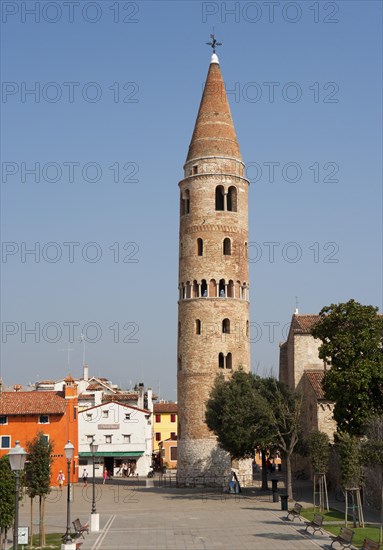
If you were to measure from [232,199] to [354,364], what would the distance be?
22852mm

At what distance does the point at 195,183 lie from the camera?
181 feet

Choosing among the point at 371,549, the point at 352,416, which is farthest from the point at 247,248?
the point at 371,549

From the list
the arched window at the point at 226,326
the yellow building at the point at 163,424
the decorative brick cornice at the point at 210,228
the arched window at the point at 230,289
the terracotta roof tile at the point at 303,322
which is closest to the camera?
the arched window at the point at 226,326

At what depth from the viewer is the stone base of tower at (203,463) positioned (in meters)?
51.0

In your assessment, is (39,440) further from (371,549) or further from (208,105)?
(208,105)

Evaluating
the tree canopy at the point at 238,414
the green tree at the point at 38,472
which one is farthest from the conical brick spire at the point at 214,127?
the green tree at the point at 38,472

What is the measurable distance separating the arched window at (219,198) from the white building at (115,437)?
2132 centimetres

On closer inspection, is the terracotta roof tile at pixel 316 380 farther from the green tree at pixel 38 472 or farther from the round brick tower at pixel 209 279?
the green tree at pixel 38 472

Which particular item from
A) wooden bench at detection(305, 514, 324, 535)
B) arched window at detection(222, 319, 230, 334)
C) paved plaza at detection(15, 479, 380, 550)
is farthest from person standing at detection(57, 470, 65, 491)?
wooden bench at detection(305, 514, 324, 535)

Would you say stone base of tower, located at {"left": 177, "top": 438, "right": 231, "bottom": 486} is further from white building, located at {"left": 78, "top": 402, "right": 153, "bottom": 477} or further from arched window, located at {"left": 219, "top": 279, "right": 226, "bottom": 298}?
white building, located at {"left": 78, "top": 402, "right": 153, "bottom": 477}

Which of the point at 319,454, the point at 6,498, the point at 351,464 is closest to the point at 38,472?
the point at 6,498

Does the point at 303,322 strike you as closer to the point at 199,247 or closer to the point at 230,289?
the point at 230,289

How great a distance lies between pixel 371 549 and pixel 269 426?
2081 cm

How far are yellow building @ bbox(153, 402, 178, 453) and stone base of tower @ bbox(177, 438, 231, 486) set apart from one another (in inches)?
1188
